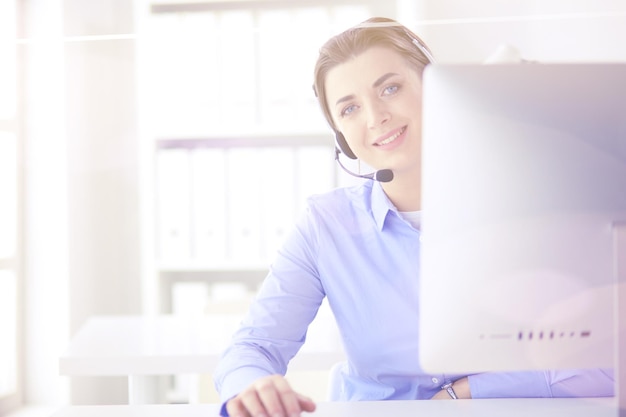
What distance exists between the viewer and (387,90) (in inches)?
53.5

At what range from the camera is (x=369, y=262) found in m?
1.29

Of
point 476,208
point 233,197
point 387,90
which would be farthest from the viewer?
point 233,197

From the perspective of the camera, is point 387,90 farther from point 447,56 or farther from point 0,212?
point 0,212

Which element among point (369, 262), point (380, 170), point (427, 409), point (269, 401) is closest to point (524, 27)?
point (380, 170)

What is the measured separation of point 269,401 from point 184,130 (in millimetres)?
1752

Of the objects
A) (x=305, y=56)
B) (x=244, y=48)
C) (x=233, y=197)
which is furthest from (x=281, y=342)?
(x=305, y=56)

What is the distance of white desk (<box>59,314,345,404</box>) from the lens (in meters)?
1.51

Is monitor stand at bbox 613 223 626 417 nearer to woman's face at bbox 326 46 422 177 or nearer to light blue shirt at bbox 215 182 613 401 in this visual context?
light blue shirt at bbox 215 182 613 401

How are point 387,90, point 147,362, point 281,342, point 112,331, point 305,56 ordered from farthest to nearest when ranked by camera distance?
point 305,56
point 112,331
point 147,362
point 387,90
point 281,342

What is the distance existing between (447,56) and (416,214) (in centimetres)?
133

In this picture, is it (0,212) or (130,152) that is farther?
(130,152)

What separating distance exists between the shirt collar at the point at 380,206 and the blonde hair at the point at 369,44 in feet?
0.82

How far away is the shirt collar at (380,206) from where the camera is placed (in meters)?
1.31

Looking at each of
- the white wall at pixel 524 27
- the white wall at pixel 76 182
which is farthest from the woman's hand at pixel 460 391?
the white wall at pixel 76 182
